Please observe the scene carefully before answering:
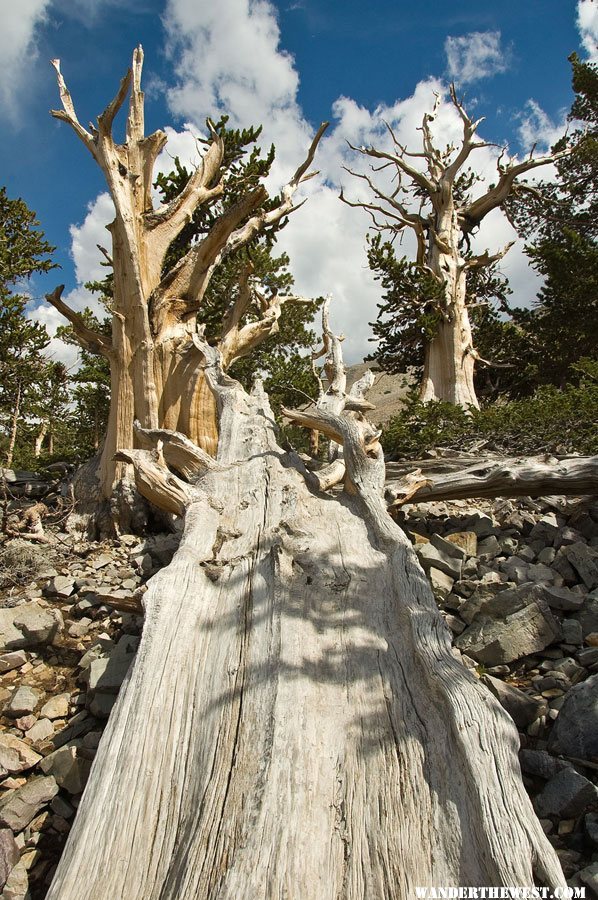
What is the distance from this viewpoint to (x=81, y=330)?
22.7ft

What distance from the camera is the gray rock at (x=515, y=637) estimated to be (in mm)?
3168

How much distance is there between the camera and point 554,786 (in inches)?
83.5

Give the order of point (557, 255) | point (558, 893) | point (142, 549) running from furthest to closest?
point (557, 255)
point (142, 549)
point (558, 893)

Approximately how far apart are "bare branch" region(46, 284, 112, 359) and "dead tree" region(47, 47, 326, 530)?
2cm

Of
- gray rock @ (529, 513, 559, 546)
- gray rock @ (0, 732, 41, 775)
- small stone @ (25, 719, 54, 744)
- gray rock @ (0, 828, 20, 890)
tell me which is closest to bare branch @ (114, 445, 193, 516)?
small stone @ (25, 719, 54, 744)

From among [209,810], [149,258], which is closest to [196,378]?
[149,258]

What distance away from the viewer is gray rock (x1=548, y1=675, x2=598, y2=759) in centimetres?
231

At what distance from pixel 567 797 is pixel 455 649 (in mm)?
1152

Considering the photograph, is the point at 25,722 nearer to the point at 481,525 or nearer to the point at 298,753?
the point at 298,753

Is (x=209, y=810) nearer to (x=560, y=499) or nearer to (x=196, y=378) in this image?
(x=560, y=499)

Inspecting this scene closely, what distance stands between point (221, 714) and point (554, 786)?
5.09ft

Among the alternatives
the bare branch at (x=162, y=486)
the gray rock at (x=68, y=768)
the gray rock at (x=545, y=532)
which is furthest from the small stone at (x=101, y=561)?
the gray rock at (x=545, y=532)

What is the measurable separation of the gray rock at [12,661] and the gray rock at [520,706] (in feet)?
11.3

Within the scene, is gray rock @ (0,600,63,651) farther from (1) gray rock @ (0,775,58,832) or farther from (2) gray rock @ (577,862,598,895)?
(2) gray rock @ (577,862,598,895)
